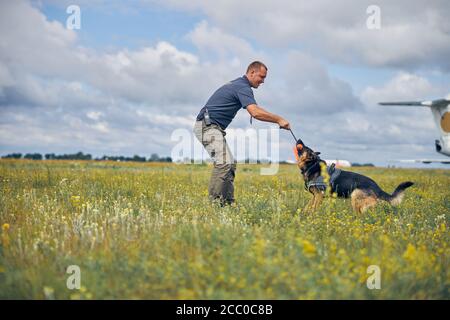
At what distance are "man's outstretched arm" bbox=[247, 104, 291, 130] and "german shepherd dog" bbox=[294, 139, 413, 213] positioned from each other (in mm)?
1126

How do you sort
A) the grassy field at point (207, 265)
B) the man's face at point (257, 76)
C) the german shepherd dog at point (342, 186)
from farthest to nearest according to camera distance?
the man's face at point (257, 76) < the german shepherd dog at point (342, 186) < the grassy field at point (207, 265)

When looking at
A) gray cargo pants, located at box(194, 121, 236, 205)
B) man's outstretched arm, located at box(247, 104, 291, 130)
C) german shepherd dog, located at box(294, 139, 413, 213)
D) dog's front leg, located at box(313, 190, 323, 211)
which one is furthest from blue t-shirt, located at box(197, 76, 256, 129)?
dog's front leg, located at box(313, 190, 323, 211)

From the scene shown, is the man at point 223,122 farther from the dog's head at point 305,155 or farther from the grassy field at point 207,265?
the grassy field at point 207,265

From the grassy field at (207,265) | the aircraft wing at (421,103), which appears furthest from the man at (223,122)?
the aircraft wing at (421,103)

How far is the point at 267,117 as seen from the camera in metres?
7.46

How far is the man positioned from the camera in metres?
8.00

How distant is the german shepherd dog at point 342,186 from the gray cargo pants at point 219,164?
1544 millimetres

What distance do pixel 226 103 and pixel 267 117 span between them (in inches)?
42.8

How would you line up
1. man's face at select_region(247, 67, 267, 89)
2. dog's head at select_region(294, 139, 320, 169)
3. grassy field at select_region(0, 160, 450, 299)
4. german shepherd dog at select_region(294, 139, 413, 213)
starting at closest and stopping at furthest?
grassy field at select_region(0, 160, 450, 299) → german shepherd dog at select_region(294, 139, 413, 213) → man's face at select_region(247, 67, 267, 89) → dog's head at select_region(294, 139, 320, 169)

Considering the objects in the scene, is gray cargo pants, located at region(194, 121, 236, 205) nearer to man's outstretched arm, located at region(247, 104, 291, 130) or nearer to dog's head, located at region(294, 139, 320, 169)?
man's outstretched arm, located at region(247, 104, 291, 130)

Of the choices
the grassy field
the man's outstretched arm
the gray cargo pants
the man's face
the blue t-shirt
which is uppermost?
the man's face

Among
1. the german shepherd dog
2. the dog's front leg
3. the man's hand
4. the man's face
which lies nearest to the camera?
the man's hand

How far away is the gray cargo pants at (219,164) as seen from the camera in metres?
8.00
